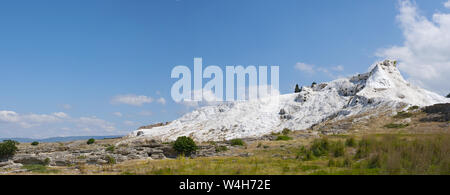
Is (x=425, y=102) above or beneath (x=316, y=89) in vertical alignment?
beneath

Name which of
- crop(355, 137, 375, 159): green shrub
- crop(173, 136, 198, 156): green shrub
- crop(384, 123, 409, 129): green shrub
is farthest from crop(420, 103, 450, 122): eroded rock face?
crop(173, 136, 198, 156): green shrub

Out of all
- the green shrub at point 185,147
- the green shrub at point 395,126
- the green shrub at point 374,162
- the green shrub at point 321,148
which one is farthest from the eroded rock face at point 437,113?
the green shrub at point 185,147

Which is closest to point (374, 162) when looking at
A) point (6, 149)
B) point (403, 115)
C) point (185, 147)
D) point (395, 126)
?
point (185, 147)

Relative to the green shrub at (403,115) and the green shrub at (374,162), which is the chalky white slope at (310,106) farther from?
the green shrub at (374,162)

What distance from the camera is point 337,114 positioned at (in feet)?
168

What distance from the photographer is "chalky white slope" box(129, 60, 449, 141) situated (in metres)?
50.0

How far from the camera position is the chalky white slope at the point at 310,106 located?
50031 mm

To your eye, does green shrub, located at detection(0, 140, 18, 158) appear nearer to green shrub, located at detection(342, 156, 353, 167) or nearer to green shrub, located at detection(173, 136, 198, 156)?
green shrub, located at detection(173, 136, 198, 156)

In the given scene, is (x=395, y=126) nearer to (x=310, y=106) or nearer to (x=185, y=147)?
(x=185, y=147)

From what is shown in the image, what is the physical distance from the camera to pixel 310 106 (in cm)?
6175
